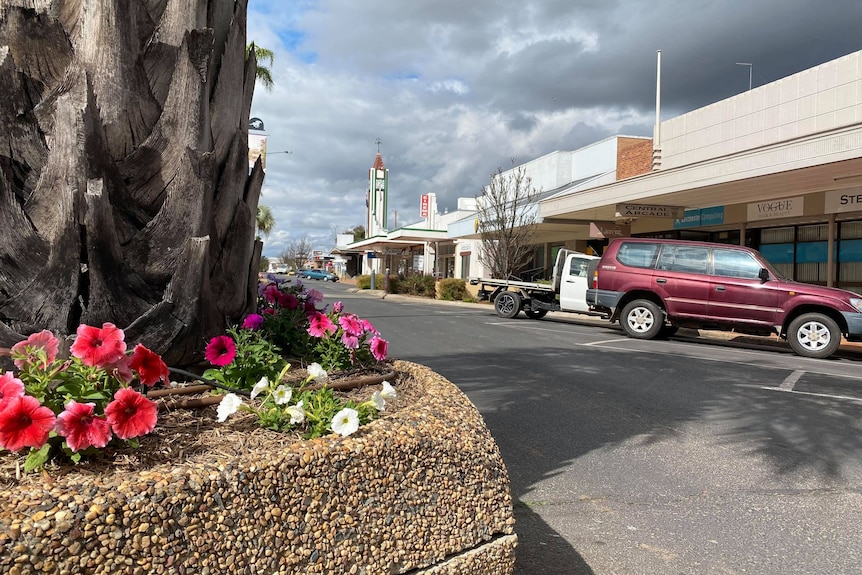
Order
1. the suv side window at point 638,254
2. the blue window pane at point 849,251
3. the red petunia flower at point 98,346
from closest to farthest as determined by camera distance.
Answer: the red petunia flower at point 98,346 → the suv side window at point 638,254 → the blue window pane at point 849,251

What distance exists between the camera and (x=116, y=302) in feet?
6.95

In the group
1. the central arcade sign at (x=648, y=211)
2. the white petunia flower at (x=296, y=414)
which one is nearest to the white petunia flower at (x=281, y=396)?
the white petunia flower at (x=296, y=414)

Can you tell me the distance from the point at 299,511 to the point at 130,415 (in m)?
0.55

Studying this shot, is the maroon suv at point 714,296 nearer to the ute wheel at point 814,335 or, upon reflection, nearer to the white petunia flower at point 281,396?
the ute wheel at point 814,335

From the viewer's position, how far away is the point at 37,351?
1822mm

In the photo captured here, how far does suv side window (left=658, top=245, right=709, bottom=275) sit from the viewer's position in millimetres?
12719

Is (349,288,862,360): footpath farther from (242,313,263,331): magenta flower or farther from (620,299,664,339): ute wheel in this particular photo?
(242,313,263,331): magenta flower

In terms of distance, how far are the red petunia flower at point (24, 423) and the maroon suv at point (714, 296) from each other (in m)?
12.7

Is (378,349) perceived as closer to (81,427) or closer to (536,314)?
(81,427)

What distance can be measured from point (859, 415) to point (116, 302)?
23.6 ft

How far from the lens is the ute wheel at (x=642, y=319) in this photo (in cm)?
1302

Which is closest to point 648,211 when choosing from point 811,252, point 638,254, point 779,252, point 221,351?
point 779,252

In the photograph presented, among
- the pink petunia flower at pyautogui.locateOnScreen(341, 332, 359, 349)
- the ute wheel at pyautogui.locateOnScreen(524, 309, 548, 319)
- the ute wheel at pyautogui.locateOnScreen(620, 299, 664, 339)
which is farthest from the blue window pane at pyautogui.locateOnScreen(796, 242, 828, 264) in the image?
the pink petunia flower at pyautogui.locateOnScreen(341, 332, 359, 349)

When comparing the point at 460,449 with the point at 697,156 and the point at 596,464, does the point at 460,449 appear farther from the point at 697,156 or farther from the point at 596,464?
the point at 697,156
